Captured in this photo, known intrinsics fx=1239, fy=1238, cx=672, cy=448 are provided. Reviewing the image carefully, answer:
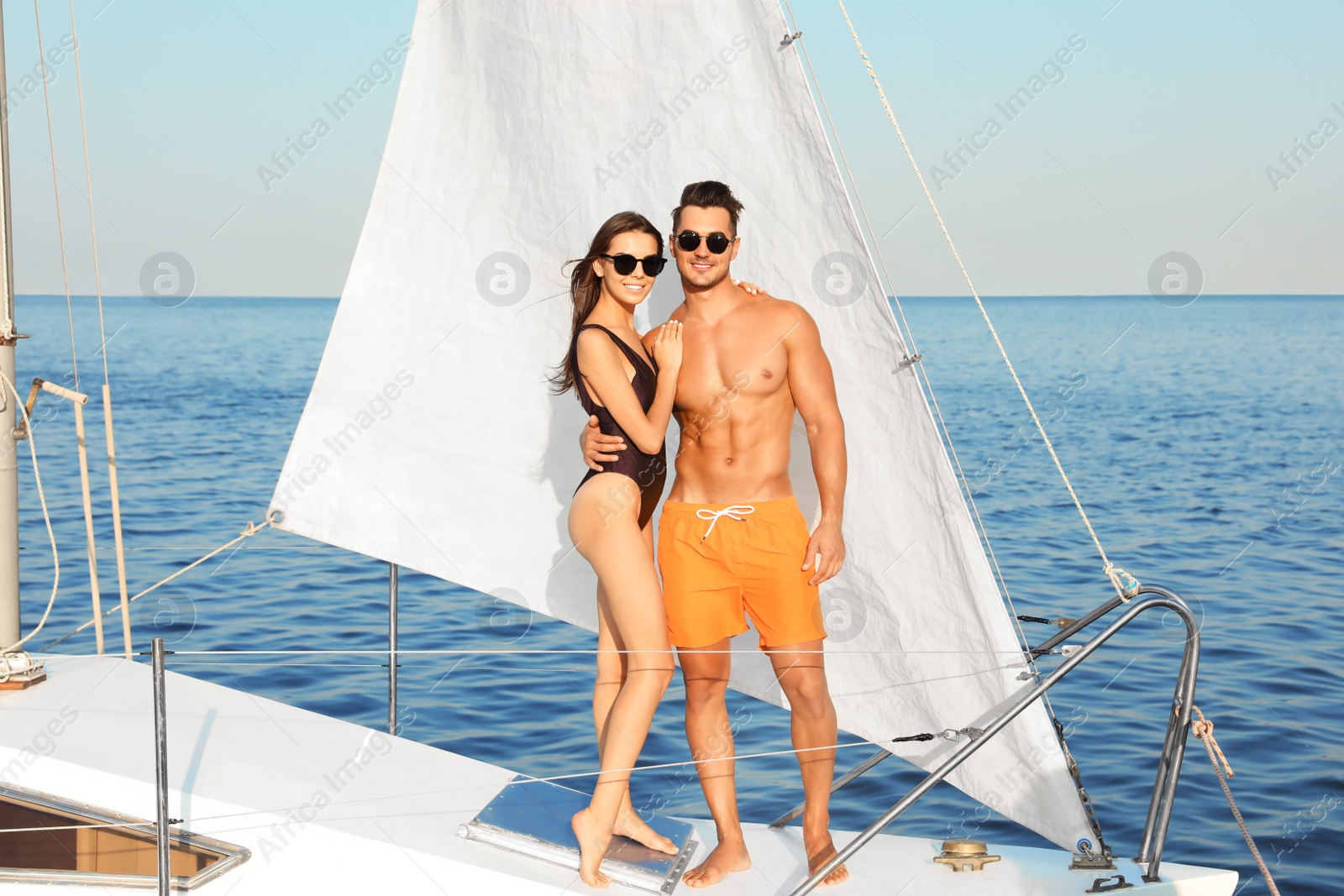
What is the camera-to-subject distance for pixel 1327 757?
745 centimetres

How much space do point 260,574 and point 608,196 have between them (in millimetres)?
8083

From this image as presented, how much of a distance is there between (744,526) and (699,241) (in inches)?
33.8

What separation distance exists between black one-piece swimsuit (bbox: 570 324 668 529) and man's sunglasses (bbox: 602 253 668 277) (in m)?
0.18

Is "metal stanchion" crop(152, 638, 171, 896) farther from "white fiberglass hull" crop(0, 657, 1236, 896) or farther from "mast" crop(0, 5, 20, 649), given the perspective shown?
"mast" crop(0, 5, 20, 649)

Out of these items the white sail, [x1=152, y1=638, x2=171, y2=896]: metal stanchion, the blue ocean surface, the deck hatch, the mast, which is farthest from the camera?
the blue ocean surface

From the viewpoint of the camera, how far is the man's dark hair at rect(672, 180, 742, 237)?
11.9ft

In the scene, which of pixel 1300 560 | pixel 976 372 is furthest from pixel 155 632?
pixel 976 372

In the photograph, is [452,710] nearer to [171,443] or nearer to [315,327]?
[171,443]

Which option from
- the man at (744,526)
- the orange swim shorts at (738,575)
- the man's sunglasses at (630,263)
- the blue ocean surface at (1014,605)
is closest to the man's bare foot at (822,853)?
the man at (744,526)

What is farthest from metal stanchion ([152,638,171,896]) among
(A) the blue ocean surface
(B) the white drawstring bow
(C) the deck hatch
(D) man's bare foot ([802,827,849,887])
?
(D) man's bare foot ([802,827,849,887])

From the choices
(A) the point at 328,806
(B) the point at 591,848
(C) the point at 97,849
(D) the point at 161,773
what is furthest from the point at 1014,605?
(D) the point at 161,773

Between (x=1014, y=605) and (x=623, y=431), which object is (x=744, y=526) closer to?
(x=623, y=431)

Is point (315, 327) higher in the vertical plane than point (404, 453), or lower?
higher

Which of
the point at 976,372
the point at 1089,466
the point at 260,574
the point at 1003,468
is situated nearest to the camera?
the point at 260,574
